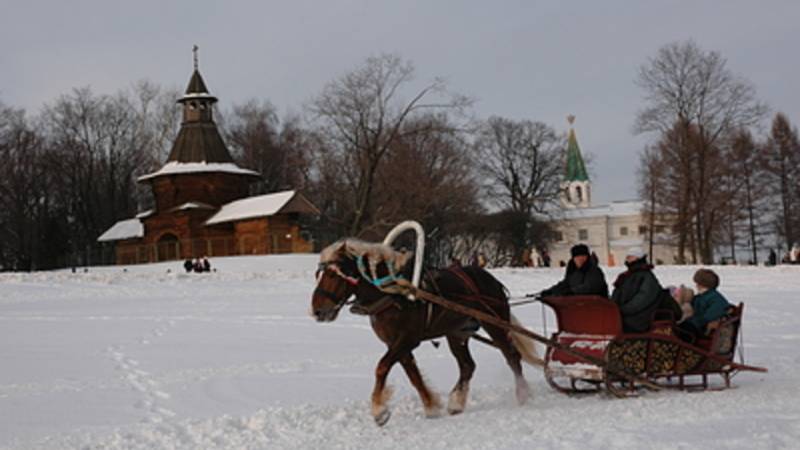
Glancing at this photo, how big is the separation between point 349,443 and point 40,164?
5842 centimetres

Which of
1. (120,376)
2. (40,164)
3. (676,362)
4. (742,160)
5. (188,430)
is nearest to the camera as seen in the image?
(188,430)

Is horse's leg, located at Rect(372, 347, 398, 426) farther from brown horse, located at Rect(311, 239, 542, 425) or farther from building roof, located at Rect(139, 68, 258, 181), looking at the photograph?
building roof, located at Rect(139, 68, 258, 181)

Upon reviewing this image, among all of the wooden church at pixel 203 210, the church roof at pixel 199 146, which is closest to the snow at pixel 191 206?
the wooden church at pixel 203 210

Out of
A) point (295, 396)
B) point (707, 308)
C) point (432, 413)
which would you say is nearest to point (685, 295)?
point (707, 308)

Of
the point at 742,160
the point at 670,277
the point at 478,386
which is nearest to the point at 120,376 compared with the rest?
the point at 478,386

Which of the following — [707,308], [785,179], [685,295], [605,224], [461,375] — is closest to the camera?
[461,375]

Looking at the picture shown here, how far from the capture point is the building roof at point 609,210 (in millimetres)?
87750

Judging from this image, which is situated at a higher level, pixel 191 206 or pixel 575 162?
pixel 575 162

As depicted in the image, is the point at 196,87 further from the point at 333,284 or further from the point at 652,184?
the point at 333,284

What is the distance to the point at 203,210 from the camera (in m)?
49.6

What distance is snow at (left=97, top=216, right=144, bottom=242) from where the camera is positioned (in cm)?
5369

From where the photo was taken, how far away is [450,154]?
53.8 meters

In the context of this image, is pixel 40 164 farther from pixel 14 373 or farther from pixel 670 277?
pixel 14 373

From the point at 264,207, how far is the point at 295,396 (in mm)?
36861
